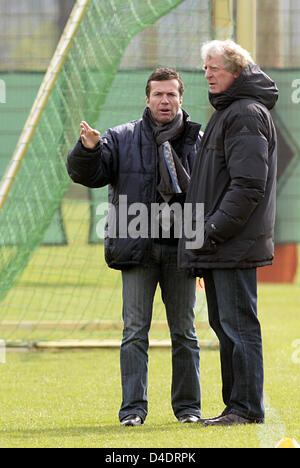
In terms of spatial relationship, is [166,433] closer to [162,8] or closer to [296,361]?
[296,361]

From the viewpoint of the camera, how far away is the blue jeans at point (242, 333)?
4461 millimetres

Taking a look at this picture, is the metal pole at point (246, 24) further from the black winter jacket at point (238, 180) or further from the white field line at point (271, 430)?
the white field line at point (271, 430)

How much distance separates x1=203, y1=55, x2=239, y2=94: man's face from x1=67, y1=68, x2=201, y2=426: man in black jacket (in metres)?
0.28

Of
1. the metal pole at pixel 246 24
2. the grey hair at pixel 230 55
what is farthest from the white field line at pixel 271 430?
the metal pole at pixel 246 24

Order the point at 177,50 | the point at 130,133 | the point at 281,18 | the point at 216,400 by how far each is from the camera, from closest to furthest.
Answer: the point at 130,133
the point at 216,400
the point at 177,50
the point at 281,18

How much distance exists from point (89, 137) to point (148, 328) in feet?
3.13

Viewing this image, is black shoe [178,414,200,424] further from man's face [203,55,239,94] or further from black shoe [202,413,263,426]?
man's face [203,55,239,94]

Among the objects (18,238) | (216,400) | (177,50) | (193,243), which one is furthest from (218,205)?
(177,50)

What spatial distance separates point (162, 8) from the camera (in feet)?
22.4

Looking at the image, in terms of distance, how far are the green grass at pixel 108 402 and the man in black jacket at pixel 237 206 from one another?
0.29m

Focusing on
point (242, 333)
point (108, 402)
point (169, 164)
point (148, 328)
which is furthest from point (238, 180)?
point (108, 402)

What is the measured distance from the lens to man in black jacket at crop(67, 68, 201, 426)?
15.3ft

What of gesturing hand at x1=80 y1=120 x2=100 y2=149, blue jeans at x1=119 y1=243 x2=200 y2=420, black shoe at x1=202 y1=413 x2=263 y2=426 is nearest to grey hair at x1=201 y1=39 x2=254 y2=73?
gesturing hand at x1=80 y1=120 x2=100 y2=149
